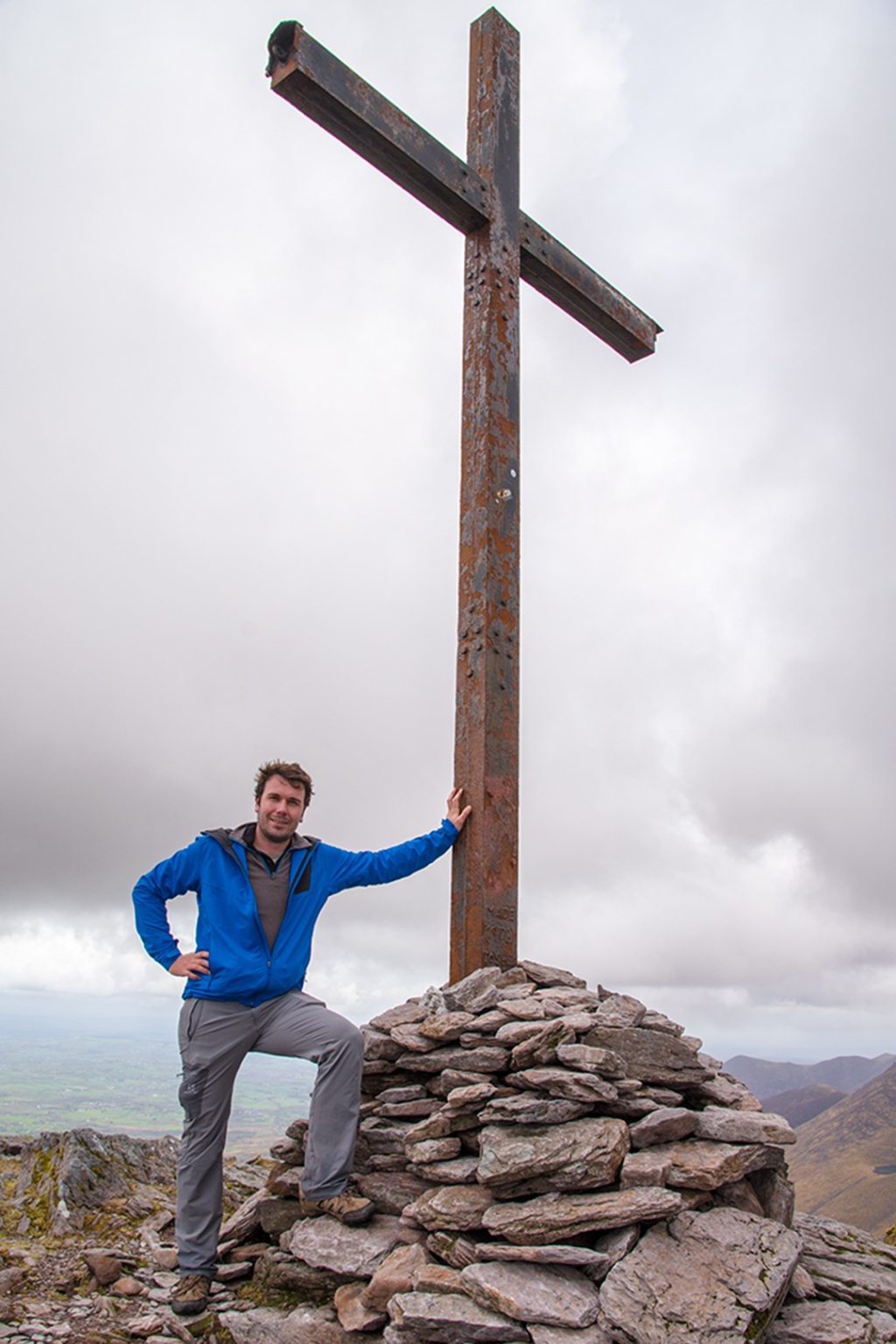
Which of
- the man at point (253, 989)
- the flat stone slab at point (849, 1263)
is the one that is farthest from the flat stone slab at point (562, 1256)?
the flat stone slab at point (849, 1263)

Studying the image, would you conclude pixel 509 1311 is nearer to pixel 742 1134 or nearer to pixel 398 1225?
pixel 398 1225

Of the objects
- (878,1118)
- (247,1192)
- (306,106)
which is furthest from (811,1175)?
(306,106)

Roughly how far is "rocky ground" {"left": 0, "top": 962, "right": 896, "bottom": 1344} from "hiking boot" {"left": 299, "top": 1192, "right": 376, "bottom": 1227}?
6 cm

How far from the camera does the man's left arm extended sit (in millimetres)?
6852

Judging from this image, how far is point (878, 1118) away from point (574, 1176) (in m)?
87.6

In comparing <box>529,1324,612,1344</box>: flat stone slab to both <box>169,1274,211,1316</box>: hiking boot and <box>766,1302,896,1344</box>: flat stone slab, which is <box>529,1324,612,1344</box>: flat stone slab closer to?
<box>766,1302,896,1344</box>: flat stone slab

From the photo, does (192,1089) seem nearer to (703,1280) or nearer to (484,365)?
(703,1280)

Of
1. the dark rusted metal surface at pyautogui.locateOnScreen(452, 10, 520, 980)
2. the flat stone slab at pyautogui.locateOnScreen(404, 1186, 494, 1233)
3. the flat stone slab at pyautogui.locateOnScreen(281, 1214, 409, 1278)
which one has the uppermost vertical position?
the dark rusted metal surface at pyautogui.locateOnScreen(452, 10, 520, 980)

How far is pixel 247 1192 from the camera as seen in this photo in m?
8.46

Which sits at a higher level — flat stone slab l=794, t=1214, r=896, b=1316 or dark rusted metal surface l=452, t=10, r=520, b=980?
dark rusted metal surface l=452, t=10, r=520, b=980

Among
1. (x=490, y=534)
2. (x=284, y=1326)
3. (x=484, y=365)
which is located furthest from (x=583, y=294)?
(x=284, y=1326)

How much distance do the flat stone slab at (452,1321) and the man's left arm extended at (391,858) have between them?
8.91 feet

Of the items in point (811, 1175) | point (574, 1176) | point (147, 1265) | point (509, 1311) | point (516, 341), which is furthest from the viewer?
point (811, 1175)

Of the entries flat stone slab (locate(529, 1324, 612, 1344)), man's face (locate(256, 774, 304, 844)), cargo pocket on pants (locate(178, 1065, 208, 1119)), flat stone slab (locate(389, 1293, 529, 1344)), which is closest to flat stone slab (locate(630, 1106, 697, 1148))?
flat stone slab (locate(529, 1324, 612, 1344))
